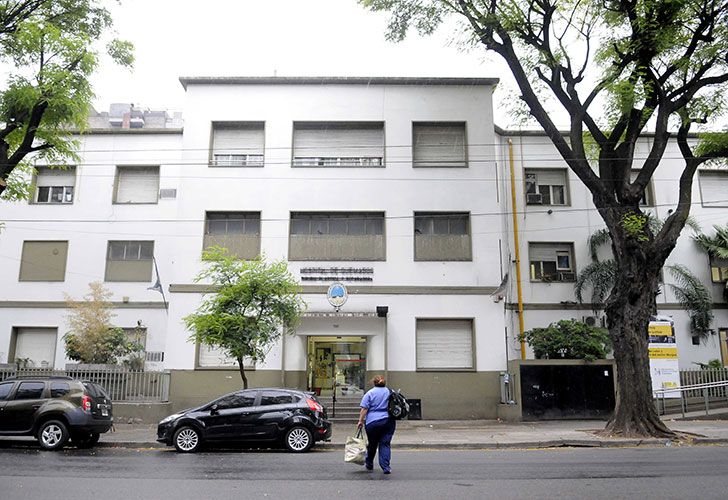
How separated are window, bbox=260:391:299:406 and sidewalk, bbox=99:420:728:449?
1.48 m

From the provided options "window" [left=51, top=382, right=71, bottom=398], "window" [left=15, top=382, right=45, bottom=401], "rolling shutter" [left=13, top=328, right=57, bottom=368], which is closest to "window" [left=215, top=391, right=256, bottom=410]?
"window" [left=51, top=382, right=71, bottom=398]

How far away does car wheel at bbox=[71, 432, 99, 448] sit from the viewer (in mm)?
13984

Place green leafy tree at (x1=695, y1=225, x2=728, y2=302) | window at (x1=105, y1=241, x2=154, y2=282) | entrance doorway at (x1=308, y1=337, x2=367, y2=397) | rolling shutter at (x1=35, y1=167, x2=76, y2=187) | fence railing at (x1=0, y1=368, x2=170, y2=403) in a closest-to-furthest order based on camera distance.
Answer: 1. fence railing at (x1=0, y1=368, x2=170, y2=403)
2. entrance doorway at (x1=308, y1=337, x2=367, y2=397)
3. green leafy tree at (x1=695, y1=225, x2=728, y2=302)
4. window at (x1=105, y1=241, x2=154, y2=282)
5. rolling shutter at (x1=35, y1=167, x2=76, y2=187)

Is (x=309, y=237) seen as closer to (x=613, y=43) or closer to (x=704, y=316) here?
(x=613, y=43)

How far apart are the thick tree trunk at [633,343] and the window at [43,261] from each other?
70.4 feet

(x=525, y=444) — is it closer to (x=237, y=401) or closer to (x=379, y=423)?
(x=379, y=423)

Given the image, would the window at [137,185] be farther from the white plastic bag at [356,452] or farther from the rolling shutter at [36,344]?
the white plastic bag at [356,452]

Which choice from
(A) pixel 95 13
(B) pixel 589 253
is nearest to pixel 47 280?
(A) pixel 95 13

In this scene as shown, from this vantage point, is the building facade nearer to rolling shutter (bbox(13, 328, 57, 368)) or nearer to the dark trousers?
rolling shutter (bbox(13, 328, 57, 368))

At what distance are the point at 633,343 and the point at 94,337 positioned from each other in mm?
17547

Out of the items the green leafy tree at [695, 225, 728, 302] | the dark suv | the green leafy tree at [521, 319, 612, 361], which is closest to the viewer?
the dark suv

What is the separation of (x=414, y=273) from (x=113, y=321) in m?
12.8

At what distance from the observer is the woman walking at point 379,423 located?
9742 mm

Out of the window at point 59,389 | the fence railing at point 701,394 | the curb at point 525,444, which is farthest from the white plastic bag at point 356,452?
the fence railing at point 701,394
